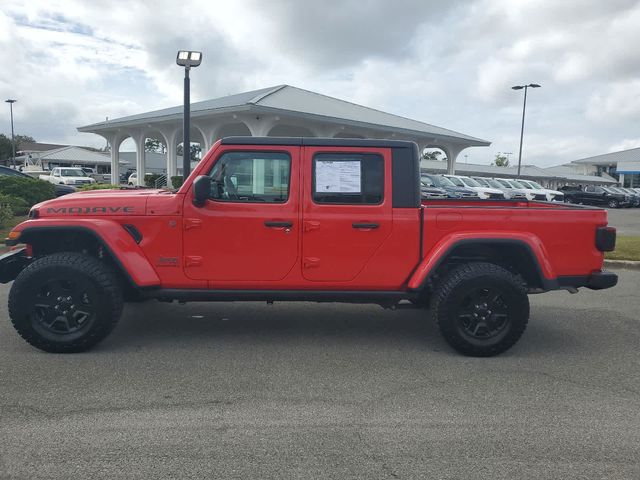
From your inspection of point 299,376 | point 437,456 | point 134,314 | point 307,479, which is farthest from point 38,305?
point 437,456

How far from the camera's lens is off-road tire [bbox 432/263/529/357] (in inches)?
175

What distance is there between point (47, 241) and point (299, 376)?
2613mm

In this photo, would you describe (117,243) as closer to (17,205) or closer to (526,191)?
(17,205)

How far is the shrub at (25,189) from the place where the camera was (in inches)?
592

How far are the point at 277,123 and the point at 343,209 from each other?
17260 mm

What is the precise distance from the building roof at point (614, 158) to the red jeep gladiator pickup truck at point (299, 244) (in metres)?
65.1

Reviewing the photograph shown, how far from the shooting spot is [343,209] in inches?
177

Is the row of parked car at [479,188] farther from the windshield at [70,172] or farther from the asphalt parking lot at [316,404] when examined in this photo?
the windshield at [70,172]

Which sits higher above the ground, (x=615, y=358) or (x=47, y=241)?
(x=47, y=241)

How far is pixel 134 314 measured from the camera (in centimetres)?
584

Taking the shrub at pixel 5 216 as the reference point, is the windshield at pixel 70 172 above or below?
above

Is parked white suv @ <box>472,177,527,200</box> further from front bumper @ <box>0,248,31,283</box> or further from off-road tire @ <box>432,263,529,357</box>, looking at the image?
front bumper @ <box>0,248,31,283</box>

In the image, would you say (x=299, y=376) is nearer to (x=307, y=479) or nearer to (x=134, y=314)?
(x=307, y=479)

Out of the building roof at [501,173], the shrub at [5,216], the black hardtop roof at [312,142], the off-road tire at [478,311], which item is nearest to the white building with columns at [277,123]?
the shrub at [5,216]
